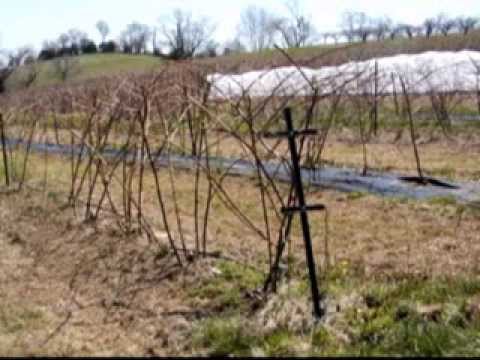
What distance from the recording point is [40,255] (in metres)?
7.60

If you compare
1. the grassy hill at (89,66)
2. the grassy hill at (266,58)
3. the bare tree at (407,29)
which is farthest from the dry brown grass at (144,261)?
the bare tree at (407,29)

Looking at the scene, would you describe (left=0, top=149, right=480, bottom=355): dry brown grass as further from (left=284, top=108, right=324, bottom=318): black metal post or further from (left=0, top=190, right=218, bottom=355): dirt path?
(left=284, top=108, right=324, bottom=318): black metal post

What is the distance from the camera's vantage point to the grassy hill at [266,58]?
29.1 meters

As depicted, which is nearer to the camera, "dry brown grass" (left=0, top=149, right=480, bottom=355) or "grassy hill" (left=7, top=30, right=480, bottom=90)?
"dry brown grass" (left=0, top=149, right=480, bottom=355)

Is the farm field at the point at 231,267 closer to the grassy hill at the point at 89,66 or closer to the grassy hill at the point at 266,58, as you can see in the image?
the grassy hill at the point at 266,58

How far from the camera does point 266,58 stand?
43.4 meters

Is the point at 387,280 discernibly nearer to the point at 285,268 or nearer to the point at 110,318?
the point at 285,268

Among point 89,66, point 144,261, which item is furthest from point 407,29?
point 144,261

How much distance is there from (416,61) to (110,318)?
23306 mm

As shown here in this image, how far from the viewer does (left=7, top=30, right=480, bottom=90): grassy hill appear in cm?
2908

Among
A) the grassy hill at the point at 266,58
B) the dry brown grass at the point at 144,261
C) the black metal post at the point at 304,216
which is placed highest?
the grassy hill at the point at 266,58

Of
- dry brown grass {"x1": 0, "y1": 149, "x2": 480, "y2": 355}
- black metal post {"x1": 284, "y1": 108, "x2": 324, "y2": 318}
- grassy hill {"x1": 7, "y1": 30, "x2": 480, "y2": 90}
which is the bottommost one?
dry brown grass {"x1": 0, "y1": 149, "x2": 480, "y2": 355}

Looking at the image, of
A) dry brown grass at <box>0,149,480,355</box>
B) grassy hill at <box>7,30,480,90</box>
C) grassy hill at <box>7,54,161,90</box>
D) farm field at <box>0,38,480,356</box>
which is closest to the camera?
farm field at <box>0,38,480,356</box>

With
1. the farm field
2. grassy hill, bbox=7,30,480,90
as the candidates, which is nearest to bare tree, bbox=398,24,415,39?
grassy hill, bbox=7,30,480,90
